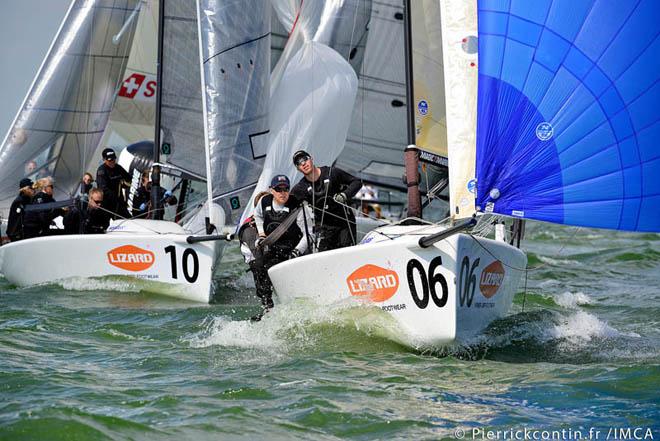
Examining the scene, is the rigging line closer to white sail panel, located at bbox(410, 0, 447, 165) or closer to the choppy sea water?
white sail panel, located at bbox(410, 0, 447, 165)

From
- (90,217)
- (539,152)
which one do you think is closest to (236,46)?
(90,217)

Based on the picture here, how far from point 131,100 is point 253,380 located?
11.1m

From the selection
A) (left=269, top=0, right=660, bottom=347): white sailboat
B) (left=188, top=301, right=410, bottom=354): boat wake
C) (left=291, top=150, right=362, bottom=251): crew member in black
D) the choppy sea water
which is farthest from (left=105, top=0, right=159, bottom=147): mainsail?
(left=269, top=0, right=660, bottom=347): white sailboat

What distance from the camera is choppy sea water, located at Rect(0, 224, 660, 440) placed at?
16.8 ft

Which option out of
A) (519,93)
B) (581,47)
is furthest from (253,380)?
(581,47)

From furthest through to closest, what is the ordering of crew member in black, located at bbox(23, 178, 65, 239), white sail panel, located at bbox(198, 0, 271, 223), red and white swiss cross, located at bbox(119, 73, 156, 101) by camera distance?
red and white swiss cross, located at bbox(119, 73, 156, 101) → crew member in black, located at bbox(23, 178, 65, 239) → white sail panel, located at bbox(198, 0, 271, 223)

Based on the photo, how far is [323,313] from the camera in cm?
743

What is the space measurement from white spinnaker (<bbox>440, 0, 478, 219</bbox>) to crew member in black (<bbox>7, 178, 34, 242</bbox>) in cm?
717

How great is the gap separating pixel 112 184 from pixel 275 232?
192 inches

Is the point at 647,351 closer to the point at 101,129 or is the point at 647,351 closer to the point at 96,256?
the point at 96,256

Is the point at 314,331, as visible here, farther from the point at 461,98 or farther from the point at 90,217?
the point at 90,217

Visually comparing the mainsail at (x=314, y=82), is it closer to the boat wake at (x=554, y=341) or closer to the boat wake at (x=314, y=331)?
the boat wake at (x=554, y=341)

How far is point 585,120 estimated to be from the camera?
7000mm

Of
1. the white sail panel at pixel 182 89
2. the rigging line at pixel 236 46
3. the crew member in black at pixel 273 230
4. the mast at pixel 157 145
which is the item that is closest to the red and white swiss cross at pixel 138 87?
the white sail panel at pixel 182 89
